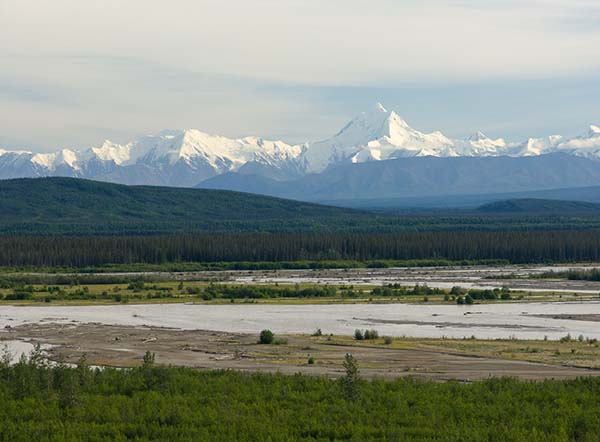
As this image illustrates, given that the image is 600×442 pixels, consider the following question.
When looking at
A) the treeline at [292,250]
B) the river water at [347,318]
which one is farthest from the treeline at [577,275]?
the treeline at [292,250]

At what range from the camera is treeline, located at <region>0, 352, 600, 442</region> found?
37281 mm

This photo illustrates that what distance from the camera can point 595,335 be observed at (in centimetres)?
7544

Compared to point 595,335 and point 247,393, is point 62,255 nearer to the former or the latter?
point 595,335

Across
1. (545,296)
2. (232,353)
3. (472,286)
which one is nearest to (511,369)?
(232,353)

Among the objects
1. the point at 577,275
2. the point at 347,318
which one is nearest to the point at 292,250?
the point at 577,275

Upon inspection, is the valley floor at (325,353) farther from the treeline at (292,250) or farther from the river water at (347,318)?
the treeline at (292,250)

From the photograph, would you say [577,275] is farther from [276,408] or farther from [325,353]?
[276,408]

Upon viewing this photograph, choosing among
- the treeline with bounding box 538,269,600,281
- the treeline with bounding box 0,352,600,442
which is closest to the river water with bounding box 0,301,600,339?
the treeline with bounding box 0,352,600,442

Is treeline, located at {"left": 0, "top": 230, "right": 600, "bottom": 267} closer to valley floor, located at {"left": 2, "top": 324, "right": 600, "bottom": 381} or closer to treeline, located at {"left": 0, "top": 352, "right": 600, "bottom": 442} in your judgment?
valley floor, located at {"left": 2, "top": 324, "right": 600, "bottom": 381}

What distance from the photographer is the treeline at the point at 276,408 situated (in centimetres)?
3728

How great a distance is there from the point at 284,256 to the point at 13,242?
46.4m

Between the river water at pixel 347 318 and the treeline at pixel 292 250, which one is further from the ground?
the treeline at pixel 292 250

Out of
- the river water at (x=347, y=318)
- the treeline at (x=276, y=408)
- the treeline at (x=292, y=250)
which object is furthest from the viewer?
the treeline at (x=292, y=250)

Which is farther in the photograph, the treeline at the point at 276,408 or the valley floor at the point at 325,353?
the valley floor at the point at 325,353
